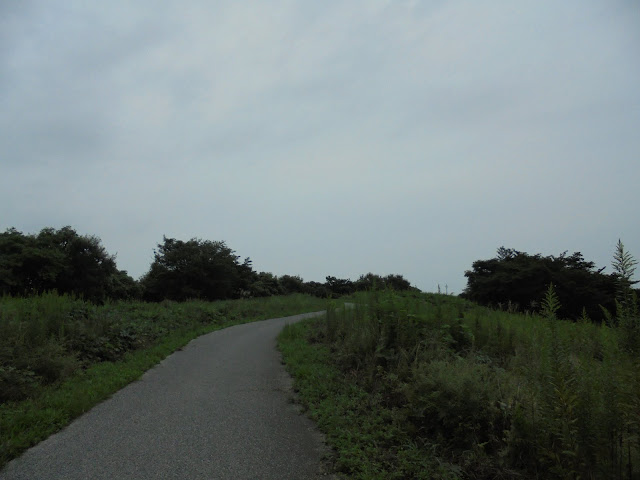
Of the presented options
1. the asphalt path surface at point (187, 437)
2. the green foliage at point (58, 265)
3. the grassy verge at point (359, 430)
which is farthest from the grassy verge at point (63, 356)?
the green foliage at point (58, 265)

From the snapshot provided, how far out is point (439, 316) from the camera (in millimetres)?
8234

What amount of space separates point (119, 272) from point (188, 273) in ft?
18.9

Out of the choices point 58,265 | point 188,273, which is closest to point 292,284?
point 188,273

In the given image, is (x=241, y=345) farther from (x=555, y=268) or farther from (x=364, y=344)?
(x=555, y=268)

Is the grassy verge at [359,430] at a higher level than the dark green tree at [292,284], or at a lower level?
lower

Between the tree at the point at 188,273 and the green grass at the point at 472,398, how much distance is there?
28.1m

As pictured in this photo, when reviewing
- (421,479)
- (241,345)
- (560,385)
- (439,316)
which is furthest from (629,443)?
(241,345)

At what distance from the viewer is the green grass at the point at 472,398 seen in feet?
10.2

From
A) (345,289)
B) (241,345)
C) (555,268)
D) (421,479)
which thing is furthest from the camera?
(345,289)

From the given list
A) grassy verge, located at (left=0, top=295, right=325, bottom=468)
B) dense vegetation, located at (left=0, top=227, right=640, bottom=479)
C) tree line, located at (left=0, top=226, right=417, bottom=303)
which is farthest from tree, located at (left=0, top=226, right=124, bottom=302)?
grassy verge, located at (left=0, top=295, right=325, bottom=468)

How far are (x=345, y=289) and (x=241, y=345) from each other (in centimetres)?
3545

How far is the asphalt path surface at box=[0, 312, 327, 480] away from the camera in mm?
4363

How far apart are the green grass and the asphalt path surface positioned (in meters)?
0.53

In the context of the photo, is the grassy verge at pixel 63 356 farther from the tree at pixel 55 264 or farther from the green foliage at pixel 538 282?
the green foliage at pixel 538 282
